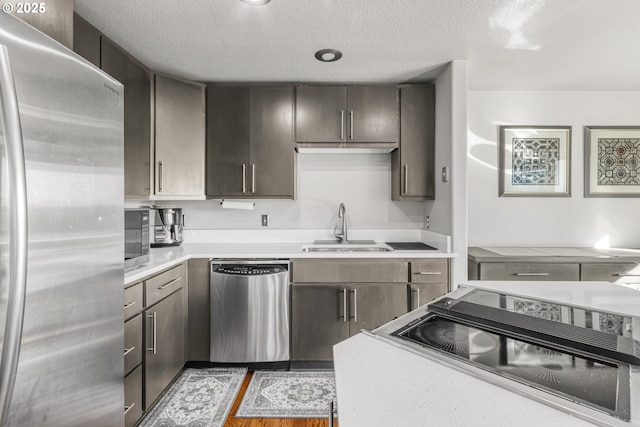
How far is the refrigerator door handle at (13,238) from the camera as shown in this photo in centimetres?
75

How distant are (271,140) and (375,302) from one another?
153 centimetres

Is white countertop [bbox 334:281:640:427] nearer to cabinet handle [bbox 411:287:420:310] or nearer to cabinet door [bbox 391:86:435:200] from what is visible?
cabinet handle [bbox 411:287:420:310]

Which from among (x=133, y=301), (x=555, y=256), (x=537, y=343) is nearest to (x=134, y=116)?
(x=133, y=301)

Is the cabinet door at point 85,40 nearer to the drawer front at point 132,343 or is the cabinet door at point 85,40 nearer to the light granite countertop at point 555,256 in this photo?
the drawer front at point 132,343

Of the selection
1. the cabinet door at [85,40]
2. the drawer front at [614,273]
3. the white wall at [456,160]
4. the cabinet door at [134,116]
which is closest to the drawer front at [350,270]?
the white wall at [456,160]

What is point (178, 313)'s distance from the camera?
243cm

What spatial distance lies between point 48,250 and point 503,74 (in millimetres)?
3124

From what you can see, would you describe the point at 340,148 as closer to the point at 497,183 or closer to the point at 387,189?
the point at 387,189

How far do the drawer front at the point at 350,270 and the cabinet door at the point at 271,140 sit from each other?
2.19 feet

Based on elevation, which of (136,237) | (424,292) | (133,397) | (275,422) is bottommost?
(275,422)

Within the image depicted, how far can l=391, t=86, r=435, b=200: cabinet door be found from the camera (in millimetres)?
2879

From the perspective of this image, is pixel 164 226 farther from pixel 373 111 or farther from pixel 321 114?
pixel 373 111

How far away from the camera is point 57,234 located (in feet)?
3.05

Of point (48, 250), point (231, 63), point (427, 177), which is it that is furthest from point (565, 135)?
point (48, 250)
